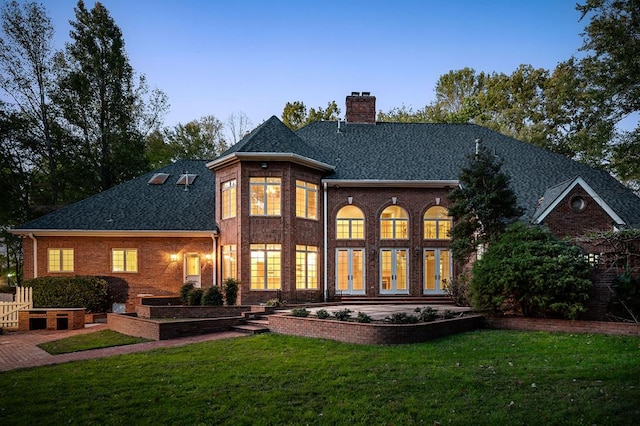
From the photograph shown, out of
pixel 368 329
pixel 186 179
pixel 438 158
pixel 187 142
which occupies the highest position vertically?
pixel 187 142

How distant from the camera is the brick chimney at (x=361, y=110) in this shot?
25.0 m

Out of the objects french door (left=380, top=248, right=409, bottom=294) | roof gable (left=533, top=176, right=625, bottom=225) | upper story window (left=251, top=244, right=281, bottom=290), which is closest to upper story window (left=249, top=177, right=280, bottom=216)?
upper story window (left=251, top=244, right=281, bottom=290)

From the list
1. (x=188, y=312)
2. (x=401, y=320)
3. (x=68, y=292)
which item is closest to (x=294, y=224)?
(x=188, y=312)

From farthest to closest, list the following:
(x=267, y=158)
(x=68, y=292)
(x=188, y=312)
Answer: (x=68, y=292) → (x=267, y=158) → (x=188, y=312)

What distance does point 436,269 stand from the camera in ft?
68.4

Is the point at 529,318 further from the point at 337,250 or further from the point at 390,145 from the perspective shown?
the point at 390,145

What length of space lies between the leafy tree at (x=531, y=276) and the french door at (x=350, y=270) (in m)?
6.72

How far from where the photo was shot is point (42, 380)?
8305 millimetres

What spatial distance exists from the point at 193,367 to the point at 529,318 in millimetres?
9867

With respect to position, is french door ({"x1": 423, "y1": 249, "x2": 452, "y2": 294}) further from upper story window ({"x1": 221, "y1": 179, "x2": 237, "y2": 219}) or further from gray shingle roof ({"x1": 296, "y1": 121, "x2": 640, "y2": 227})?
upper story window ({"x1": 221, "y1": 179, "x2": 237, "y2": 219})

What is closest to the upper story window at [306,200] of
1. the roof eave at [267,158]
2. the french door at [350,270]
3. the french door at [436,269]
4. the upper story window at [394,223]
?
the roof eave at [267,158]

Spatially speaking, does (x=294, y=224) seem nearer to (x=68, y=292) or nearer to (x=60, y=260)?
(x=68, y=292)

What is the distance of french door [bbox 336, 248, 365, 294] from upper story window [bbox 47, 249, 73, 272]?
40.2 feet

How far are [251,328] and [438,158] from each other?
13233 millimetres
